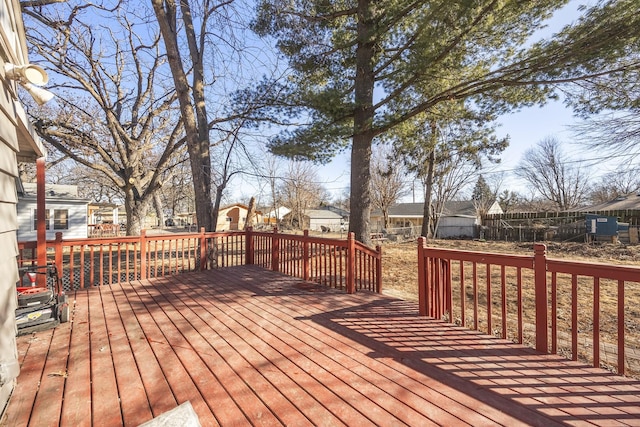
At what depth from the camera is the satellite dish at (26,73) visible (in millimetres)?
1981

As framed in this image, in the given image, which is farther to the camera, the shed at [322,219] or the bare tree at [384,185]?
A: the shed at [322,219]

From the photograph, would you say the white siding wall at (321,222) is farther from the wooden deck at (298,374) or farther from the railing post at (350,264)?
the wooden deck at (298,374)

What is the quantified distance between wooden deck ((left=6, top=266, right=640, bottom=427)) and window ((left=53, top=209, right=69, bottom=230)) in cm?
1586

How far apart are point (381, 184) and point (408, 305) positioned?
61.3 ft

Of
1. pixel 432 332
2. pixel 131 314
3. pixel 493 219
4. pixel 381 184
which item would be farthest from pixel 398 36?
pixel 493 219

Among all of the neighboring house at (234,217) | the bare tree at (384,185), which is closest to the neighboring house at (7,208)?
the bare tree at (384,185)

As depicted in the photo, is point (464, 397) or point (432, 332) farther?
point (432, 332)

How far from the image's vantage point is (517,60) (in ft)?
18.7

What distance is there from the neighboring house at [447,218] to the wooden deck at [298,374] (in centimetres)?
2082

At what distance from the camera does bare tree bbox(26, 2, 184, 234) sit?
8.63 meters

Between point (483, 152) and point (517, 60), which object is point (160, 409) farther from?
point (483, 152)

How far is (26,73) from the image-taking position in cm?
201

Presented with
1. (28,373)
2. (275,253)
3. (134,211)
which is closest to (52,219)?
(134,211)

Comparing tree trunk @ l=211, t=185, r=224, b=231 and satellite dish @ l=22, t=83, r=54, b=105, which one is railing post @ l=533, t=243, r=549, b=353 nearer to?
satellite dish @ l=22, t=83, r=54, b=105
